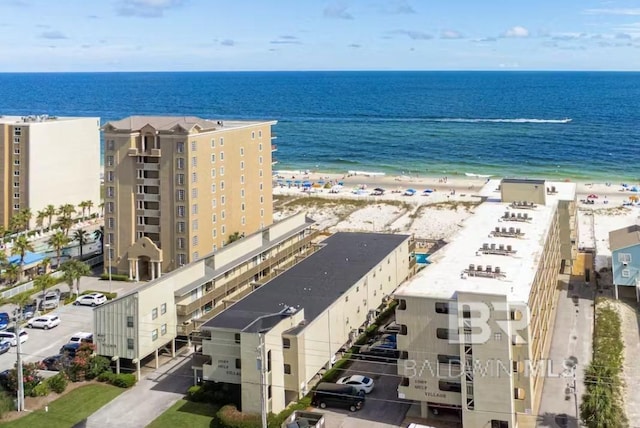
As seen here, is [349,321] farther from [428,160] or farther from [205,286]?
[428,160]

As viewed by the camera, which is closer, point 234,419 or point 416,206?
point 234,419

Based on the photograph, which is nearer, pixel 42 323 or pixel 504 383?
pixel 504 383

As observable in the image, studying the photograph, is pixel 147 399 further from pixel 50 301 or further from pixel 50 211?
pixel 50 211

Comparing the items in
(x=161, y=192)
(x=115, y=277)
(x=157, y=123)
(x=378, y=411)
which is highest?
(x=157, y=123)

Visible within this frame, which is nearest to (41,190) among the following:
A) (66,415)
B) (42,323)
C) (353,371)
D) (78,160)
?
(78,160)

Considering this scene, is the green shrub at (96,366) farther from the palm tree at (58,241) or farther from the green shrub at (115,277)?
the palm tree at (58,241)

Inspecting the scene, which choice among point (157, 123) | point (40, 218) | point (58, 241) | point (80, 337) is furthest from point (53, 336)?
point (40, 218)

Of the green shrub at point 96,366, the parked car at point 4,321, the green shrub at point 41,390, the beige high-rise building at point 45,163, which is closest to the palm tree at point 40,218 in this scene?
the beige high-rise building at point 45,163
